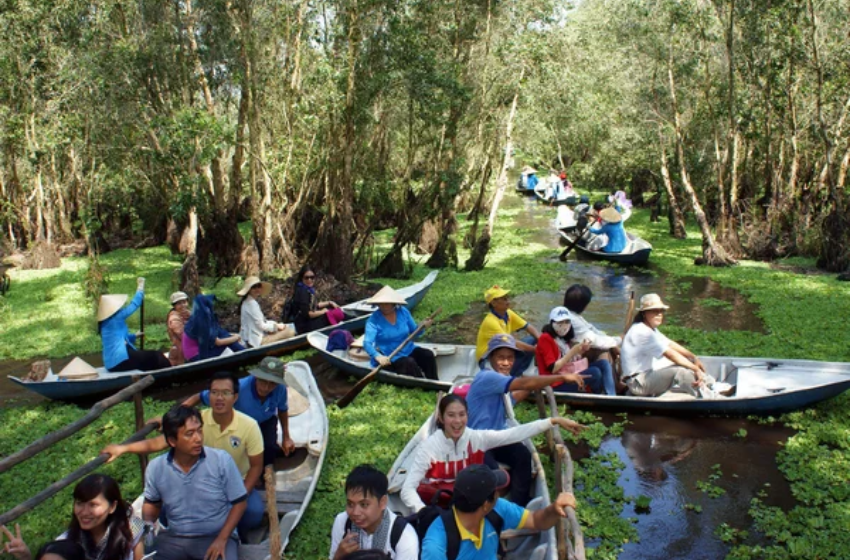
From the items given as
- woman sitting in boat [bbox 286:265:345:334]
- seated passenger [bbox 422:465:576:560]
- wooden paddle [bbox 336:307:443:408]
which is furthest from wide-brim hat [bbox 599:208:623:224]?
seated passenger [bbox 422:465:576:560]

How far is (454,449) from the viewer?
5.18m

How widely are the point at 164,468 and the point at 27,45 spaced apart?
54.7 feet

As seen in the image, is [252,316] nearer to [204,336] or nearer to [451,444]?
[204,336]

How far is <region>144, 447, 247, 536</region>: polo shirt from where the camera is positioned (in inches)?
186

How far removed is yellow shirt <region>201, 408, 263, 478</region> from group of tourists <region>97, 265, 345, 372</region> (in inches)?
163

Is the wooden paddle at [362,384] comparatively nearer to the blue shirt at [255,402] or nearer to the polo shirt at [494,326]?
the polo shirt at [494,326]

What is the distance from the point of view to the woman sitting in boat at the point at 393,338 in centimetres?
907

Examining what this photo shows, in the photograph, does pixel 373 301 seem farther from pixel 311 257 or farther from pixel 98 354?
pixel 311 257

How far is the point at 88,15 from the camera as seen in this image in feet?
56.2

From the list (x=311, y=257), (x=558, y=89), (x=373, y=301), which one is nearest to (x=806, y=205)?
(x=558, y=89)

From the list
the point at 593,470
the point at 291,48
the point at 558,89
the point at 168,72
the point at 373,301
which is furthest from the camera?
the point at 558,89

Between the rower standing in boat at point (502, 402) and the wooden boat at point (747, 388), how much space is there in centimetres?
238

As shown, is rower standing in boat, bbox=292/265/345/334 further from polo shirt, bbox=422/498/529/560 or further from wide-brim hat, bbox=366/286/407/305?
polo shirt, bbox=422/498/529/560

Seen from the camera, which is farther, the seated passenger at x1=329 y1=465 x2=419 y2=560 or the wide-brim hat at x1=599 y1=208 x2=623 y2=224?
the wide-brim hat at x1=599 y1=208 x2=623 y2=224
